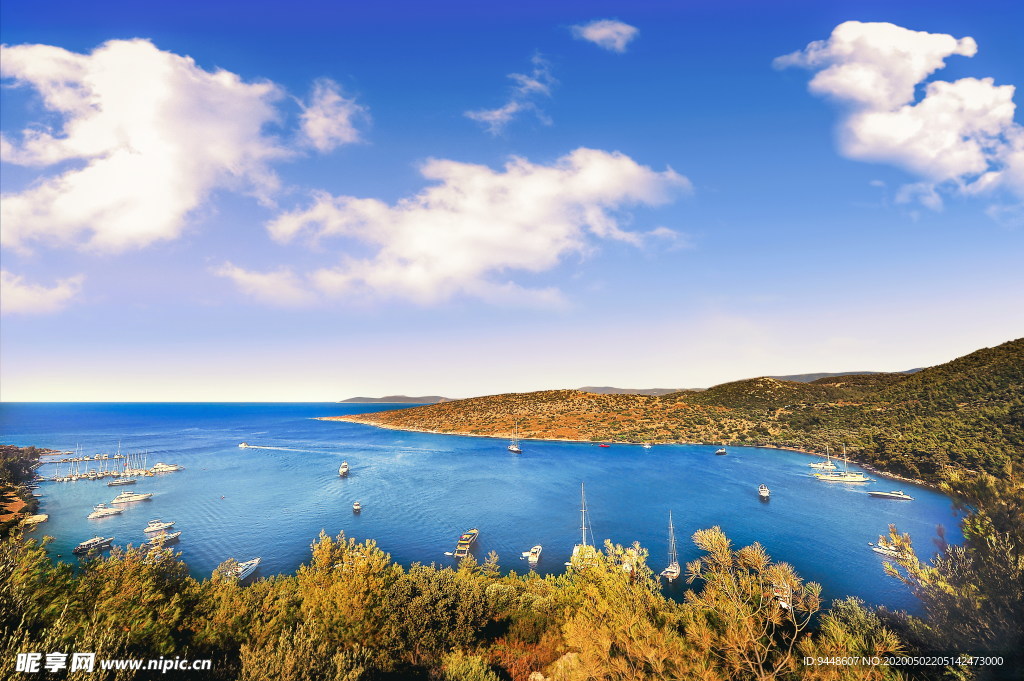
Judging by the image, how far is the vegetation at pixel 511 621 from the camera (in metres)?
12.8

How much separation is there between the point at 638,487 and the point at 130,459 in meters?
127

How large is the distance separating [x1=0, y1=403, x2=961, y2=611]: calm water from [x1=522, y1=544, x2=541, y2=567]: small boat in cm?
84

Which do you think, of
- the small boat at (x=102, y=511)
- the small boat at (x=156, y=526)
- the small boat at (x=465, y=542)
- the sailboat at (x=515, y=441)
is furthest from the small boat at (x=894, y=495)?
the small boat at (x=102, y=511)

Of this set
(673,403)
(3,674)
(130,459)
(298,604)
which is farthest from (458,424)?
(3,674)

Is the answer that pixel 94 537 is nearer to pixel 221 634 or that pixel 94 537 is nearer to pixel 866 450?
pixel 221 634

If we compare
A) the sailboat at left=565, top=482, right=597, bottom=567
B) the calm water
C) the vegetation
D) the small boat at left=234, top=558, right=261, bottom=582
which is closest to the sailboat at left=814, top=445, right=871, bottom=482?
the calm water

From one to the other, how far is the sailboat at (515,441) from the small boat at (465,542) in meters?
57.1

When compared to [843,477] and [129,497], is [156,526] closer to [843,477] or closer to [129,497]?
[129,497]

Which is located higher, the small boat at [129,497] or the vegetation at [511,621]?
the vegetation at [511,621]

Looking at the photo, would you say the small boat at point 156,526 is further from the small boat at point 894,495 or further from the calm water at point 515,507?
the small boat at point 894,495

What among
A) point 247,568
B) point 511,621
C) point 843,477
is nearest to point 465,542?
point 247,568

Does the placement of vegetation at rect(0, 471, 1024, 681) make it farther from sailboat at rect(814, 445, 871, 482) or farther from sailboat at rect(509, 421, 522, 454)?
sailboat at rect(509, 421, 522, 454)

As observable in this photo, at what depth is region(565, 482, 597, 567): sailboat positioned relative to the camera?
85.4ft

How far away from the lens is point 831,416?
110 meters
